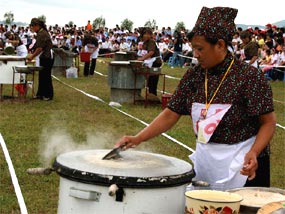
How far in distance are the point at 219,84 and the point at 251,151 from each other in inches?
14.9

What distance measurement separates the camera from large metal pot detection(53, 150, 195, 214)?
8.06 feet

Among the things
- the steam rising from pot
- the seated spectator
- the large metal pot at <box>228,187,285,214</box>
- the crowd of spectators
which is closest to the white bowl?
the large metal pot at <box>228,187,285,214</box>

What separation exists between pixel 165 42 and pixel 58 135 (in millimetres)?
22822

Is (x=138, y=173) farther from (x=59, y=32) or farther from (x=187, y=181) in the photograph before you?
(x=59, y=32)

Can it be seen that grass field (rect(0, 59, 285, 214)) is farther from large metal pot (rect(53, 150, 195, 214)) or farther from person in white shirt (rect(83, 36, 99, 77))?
person in white shirt (rect(83, 36, 99, 77))

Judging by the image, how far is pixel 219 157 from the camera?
297 centimetres

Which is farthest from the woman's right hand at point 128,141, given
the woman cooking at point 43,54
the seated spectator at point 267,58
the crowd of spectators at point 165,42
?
the seated spectator at point 267,58

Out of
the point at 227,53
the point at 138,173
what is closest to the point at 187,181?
the point at 138,173

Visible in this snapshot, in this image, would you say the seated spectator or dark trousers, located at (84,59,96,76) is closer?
dark trousers, located at (84,59,96,76)

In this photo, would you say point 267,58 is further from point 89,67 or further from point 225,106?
point 225,106

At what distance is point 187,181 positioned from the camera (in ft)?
8.66

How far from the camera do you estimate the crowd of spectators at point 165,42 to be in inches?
790

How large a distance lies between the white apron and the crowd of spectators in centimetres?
1226

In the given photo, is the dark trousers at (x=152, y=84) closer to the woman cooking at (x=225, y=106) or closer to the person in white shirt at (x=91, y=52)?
the person in white shirt at (x=91, y=52)
